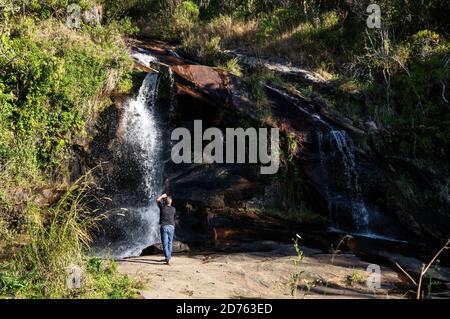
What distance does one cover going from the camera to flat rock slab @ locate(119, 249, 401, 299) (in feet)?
20.9

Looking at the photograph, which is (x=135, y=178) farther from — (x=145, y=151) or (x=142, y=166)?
(x=145, y=151)

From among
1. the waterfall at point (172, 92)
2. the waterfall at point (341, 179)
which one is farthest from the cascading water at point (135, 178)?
the waterfall at point (341, 179)

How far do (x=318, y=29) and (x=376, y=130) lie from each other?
265 inches

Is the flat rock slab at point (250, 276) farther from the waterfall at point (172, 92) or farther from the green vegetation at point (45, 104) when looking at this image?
the waterfall at point (172, 92)

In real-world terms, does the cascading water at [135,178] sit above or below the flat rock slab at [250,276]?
above

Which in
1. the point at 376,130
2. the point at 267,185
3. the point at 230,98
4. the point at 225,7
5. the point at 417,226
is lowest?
the point at 417,226

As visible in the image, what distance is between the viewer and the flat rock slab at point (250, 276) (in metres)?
6.36

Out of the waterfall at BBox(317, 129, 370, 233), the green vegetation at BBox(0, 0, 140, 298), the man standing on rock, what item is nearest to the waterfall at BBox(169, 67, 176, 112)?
the green vegetation at BBox(0, 0, 140, 298)

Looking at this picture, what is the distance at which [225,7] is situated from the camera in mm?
20969

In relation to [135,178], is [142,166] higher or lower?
higher

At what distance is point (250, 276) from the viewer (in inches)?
290

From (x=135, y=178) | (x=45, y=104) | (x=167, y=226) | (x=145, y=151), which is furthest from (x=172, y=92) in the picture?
(x=167, y=226)

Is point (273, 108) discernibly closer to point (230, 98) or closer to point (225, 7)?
point (230, 98)
